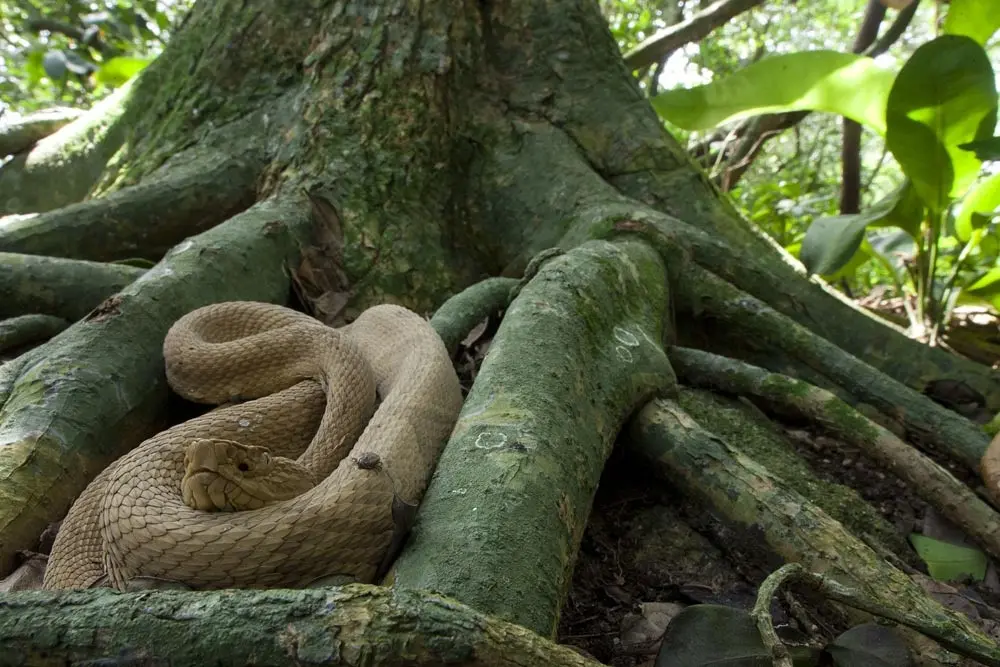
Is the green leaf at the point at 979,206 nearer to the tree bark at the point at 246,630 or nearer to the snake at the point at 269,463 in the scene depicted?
the snake at the point at 269,463

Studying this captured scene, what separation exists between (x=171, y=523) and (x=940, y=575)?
85.2 inches

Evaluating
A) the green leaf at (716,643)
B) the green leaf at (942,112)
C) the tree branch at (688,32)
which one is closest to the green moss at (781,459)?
the green leaf at (716,643)

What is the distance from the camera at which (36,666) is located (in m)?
1.03

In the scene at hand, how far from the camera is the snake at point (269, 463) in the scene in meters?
1.56

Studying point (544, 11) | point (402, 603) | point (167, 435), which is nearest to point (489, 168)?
point (544, 11)

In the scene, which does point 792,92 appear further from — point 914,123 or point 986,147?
point 986,147

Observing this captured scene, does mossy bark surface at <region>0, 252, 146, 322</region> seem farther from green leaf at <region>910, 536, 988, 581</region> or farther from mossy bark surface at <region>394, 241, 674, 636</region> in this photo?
green leaf at <region>910, 536, 988, 581</region>

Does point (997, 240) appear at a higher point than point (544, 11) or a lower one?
lower

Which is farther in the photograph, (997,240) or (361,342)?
(997,240)

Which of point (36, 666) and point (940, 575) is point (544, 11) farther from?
point (36, 666)

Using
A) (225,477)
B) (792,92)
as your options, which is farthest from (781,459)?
(792,92)

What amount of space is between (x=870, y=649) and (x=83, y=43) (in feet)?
25.7

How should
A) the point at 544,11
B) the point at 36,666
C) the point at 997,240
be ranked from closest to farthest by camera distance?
1. the point at 36,666
2. the point at 544,11
3. the point at 997,240

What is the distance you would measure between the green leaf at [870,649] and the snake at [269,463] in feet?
3.20
